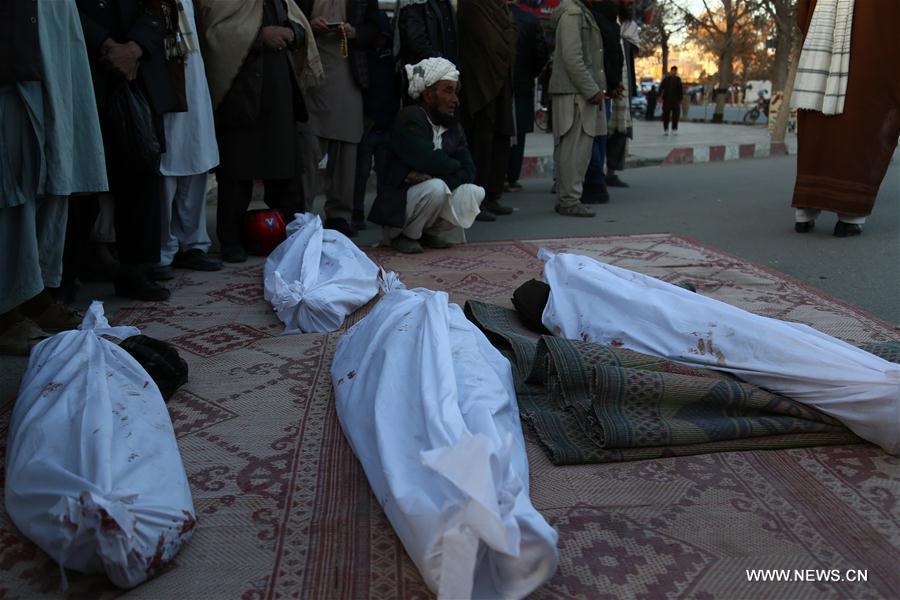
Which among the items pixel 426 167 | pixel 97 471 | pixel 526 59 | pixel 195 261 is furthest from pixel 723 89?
pixel 97 471

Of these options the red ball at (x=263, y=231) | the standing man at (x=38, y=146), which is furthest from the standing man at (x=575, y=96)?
the standing man at (x=38, y=146)

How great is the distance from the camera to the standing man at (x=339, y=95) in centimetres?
560

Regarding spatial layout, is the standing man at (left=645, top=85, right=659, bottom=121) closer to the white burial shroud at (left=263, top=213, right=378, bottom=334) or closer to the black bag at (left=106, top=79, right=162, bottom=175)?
the white burial shroud at (left=263, top=213, right=378, bottom=334)

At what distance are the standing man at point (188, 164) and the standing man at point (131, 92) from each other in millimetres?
220

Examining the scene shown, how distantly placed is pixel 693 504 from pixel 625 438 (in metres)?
0.29

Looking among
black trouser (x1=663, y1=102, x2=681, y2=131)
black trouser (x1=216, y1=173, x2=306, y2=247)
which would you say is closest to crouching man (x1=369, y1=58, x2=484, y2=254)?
A: black trouser (x1=216, y1=173, x2=306, y2=247)

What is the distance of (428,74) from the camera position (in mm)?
5156

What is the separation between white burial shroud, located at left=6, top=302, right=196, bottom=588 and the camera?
164 cm

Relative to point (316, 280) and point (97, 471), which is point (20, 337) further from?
point (97, 471)

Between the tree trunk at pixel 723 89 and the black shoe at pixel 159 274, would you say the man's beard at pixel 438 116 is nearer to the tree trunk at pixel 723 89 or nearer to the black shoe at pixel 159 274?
the black shoe at pixel 159 274

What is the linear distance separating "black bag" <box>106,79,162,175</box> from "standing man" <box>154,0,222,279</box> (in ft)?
1.46

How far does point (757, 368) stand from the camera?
8.08ft

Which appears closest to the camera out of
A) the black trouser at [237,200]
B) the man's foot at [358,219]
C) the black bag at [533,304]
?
the black bag at [533,304]

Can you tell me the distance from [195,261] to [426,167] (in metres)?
1.53
